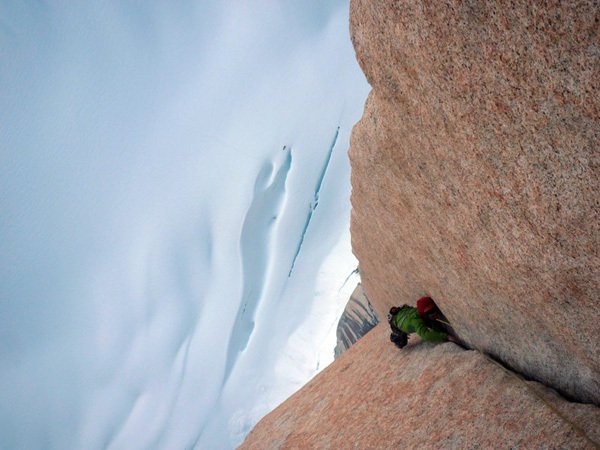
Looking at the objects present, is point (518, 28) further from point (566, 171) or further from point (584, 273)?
point (584, 273)

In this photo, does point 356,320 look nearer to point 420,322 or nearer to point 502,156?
point 420,322

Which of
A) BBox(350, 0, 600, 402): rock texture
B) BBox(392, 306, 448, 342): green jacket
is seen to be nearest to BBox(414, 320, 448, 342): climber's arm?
BBox(392, 306, 448, 342): green jacket

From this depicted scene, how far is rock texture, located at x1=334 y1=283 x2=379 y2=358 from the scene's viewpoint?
27.8m

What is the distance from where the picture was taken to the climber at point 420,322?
24.9ft

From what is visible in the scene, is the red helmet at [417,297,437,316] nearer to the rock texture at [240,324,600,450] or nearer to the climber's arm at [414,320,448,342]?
the climber's arm at [414,320,448,342]

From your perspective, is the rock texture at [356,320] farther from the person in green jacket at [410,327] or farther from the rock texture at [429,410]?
the person in green jacket at [410,327]

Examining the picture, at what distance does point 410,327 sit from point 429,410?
7.43 ft

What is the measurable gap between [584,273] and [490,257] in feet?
4.02

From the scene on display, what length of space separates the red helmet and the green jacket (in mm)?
103

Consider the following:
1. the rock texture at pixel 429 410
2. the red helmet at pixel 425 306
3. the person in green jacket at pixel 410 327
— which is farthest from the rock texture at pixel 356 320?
the red helmet at pixel 425 306

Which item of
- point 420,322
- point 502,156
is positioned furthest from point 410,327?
point 502,156

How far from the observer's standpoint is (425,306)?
7738mm

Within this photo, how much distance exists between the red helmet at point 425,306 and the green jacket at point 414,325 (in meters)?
0.10

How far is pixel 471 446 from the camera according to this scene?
15.3 ft
